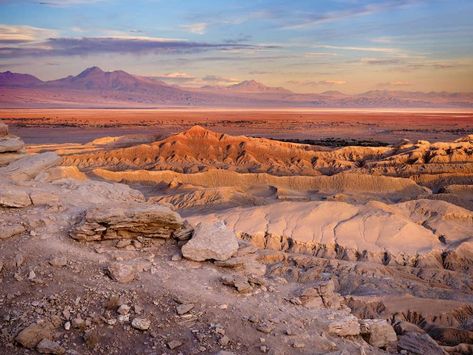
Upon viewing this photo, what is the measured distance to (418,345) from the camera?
7.55 m

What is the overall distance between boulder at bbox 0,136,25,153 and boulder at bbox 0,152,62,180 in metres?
0.31

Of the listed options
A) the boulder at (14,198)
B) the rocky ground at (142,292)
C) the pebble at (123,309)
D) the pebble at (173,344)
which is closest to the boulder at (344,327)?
the rocky ground at (142,292)

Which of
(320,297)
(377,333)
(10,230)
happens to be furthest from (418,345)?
(10,230)

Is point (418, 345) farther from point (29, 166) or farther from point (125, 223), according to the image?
point (29, 166)

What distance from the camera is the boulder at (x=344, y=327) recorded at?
6891 mm

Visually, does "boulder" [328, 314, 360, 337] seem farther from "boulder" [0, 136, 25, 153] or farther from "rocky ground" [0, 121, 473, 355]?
"boulder" [0, 136, 25, 153]

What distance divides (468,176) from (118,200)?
25.5m

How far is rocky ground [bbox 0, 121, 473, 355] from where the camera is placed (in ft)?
19.7

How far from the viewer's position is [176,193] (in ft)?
82.6

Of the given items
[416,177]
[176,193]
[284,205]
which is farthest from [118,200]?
[416,177]

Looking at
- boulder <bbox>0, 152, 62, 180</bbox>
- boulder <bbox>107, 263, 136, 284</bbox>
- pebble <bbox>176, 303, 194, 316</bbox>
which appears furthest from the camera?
boulder <bbox>0, 152, 62, 180</bbox>

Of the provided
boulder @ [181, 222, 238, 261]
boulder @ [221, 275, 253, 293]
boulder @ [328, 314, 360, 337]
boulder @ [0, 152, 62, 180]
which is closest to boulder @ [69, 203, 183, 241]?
boulder @ [181, 222, 238, 261]

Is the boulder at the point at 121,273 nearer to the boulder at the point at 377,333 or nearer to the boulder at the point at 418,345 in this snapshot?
the boulder at the point at 377,333

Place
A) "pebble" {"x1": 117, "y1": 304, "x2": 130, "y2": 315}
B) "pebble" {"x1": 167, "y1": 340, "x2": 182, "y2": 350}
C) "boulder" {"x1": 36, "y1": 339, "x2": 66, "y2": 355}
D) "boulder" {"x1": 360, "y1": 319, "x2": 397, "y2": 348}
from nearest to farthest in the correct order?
"boulder" {"x1": 36, "y1": 339, "x2": 66, "y2": 355} → "pebble" {"x1": 167, "y1": 340, "x2": 182, "y2": 350} → "pebble" {"x1": 117, "y1": 304, "x2": 130, "y2": 315} → "boulder" {"x1": 360, "y1": 319, "x2": 397, "y2": 348}
